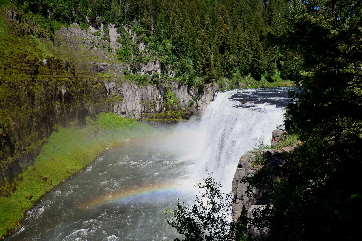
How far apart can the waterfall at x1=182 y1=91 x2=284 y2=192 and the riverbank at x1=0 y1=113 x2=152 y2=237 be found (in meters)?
13.5

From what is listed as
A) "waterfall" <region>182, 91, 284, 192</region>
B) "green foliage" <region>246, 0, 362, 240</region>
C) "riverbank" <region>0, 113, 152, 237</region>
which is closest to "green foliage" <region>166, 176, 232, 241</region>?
"green foliage" <region>246, 0, 362, 240</region>

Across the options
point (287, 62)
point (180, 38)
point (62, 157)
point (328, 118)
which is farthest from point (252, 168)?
point (180, 38)

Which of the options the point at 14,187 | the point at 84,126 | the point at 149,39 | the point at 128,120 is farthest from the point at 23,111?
the point at 149,39

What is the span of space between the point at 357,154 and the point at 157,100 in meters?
40.6

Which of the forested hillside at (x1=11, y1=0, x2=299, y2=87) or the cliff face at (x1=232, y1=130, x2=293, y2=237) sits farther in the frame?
the forested hillside at (x1=11, y1=0, x2=299, y2=87)

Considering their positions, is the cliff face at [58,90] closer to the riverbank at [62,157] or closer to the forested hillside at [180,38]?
the riverbank at [62,157]

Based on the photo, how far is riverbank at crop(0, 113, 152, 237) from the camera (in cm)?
1836

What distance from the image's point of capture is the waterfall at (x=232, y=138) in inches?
795

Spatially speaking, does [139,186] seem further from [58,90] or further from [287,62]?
[287,62]

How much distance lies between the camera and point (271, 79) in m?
60.7

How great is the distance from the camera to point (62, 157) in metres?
26.5

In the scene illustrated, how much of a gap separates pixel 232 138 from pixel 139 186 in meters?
10.7

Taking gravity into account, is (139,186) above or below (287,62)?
below

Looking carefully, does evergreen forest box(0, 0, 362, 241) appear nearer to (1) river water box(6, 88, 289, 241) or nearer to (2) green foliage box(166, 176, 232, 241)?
(2) green foliage box(166, 176, 232, 241)
